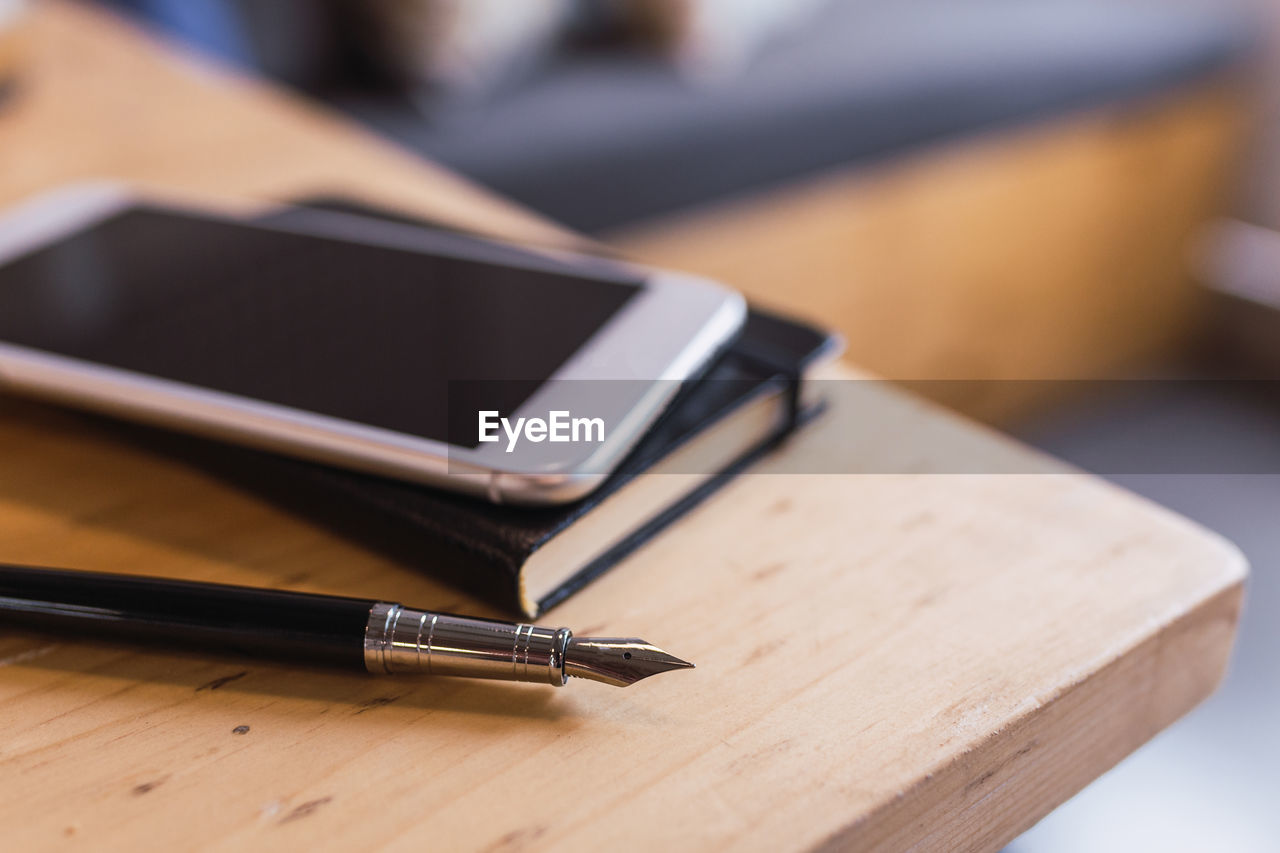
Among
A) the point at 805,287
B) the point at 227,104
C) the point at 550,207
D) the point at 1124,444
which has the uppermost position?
the point at 227,104

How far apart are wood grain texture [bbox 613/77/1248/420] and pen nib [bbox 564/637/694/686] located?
3.46 feet

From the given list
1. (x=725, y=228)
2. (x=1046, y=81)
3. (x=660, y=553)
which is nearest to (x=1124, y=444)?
(x=1046, y=81)

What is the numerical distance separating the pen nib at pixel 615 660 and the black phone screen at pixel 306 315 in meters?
0.08

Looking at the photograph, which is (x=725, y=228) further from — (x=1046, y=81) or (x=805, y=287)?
(x=1046, y=81)

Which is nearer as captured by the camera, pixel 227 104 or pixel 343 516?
pixel 343 516

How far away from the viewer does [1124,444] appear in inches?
63.4

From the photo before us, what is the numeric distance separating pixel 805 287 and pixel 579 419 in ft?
3.98

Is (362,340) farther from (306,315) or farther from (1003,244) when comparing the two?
(1003,244)

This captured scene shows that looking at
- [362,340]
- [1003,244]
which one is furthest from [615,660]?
[1003,244]

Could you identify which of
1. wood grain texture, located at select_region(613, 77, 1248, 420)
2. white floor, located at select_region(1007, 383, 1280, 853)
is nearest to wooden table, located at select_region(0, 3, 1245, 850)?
white floor, located at select_region(1007, 383, 1280, 853)

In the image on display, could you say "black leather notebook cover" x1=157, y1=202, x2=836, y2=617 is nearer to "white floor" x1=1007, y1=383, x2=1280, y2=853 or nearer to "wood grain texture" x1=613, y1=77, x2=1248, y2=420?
"white floor" x1=1007, y1=383, x2=1280, y2=853

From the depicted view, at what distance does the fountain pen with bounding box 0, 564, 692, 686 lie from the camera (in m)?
0.27
